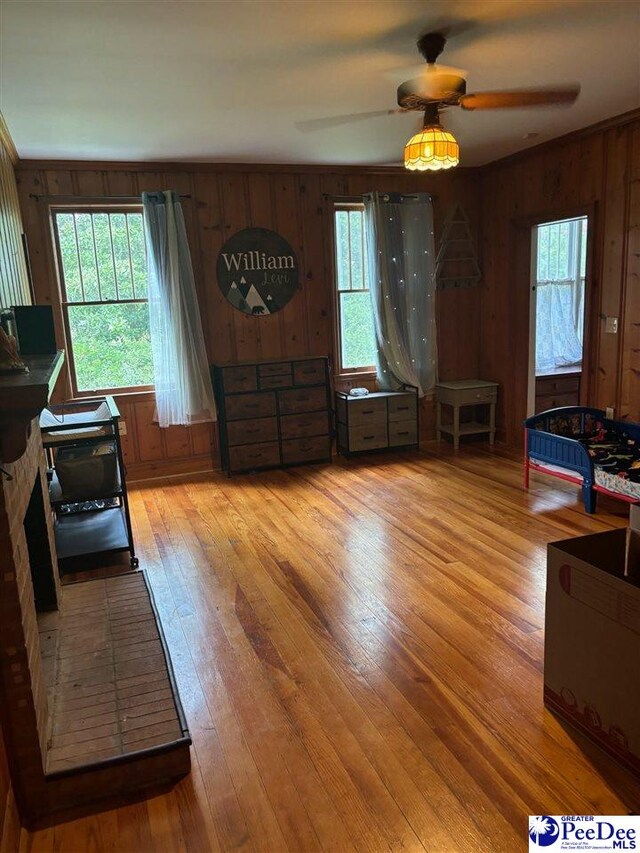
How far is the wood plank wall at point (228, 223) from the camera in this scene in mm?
4918

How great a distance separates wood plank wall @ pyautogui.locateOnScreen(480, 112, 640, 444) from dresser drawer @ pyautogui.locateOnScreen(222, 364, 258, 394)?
2.45 m

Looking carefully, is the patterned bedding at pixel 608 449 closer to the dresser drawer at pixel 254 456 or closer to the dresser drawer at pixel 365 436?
the dresser drawer at pixel 365 436

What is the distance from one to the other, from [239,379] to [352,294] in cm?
144

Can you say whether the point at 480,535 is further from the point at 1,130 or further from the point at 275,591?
the point at 1,130

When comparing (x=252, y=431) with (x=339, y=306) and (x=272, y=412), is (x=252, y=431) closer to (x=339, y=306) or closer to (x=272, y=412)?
(x=272, y=412)

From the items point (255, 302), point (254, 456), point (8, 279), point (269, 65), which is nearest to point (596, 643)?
point (269, 65)

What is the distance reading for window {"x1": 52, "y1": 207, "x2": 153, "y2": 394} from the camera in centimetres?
504

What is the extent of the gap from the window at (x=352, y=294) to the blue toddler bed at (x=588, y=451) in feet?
6.39

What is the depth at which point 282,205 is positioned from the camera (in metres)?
5.52

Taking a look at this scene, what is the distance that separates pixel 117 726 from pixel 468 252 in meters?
5.36

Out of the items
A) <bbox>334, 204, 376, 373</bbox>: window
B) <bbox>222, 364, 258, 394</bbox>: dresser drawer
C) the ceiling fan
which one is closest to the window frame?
<bbox>334, 204, 376, 373</bbox>: window

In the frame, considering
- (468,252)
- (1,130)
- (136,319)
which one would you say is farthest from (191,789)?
(468,252)

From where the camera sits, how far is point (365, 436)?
5.76 m

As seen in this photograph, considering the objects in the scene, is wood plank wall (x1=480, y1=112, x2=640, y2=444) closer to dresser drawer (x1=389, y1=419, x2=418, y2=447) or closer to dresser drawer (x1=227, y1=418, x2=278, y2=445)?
dresser drawer (x1=389, y1=419, x2=418, y2=447)
